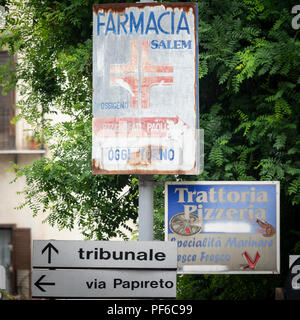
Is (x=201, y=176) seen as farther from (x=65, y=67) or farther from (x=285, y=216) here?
(x=65, y=67)

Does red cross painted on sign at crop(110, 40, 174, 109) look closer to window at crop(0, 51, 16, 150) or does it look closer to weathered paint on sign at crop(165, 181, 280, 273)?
weathered paint on sign at crop(165, 181, 280, 273)

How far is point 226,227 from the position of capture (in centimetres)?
421

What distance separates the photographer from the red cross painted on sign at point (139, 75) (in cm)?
391

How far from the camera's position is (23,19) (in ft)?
24.7

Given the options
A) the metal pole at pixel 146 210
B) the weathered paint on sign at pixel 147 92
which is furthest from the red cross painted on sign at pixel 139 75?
the metal pole at pixel 146 210

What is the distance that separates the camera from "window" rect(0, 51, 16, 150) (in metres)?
13.2

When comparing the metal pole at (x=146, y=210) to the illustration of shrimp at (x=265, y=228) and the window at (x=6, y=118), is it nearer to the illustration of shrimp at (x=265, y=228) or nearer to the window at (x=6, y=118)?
the illustration of shrimp at (x=265, y=228)

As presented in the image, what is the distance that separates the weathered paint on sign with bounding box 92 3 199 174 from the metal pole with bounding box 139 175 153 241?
5.1 inches

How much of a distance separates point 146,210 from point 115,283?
0.62 m

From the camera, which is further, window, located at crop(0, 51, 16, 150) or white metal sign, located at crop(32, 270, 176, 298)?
window, located at crop(0, 51, 16, 150)

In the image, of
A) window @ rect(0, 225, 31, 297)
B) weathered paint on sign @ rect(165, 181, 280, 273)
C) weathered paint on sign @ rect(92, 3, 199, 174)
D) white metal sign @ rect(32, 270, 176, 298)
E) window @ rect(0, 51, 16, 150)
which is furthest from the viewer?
window @ rect(0, 51, 16, 150)

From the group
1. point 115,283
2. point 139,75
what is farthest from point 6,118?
point 115,283

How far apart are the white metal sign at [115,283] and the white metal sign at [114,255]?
0.15ft

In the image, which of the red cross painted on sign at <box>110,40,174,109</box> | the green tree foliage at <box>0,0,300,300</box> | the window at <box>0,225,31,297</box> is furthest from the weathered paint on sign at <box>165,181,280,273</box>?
the window at <box>0,225,31,297</box>
